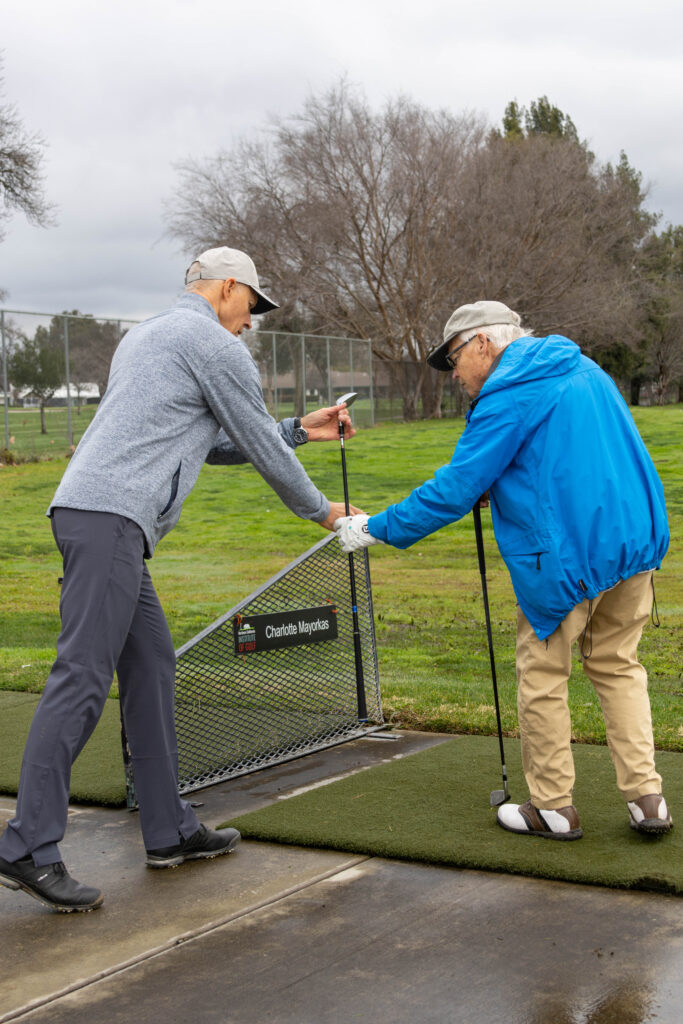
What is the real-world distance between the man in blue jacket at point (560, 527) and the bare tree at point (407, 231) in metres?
37.4

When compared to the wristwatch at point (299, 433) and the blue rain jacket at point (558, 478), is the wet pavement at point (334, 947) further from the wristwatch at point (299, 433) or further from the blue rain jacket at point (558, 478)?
the wristwatch at point (299, 433)

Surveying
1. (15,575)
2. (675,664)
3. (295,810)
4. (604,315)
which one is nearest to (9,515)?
(15,575)

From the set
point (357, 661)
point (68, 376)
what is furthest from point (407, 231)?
point (357, 661)

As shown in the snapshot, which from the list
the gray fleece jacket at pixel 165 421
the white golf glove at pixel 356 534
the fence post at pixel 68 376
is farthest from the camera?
the fence post at pixel 68 376

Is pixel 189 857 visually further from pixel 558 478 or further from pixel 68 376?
pixel 68 376

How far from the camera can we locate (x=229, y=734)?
505cm

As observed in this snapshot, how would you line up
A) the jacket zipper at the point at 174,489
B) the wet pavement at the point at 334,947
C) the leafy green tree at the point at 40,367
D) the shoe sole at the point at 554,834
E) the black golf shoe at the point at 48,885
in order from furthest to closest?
1. the leafy green tree at the point at 40,367
2. the shoe sole at the point at 554,834
3. the jacket zipper at the point at 174,489
4. the black golf shoe at the point at 48,885
5. the wet pavement at the point at 334,947

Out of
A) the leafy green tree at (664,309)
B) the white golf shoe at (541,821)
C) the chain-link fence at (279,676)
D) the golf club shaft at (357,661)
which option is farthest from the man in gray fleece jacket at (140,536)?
the leafy green tree at (664,309)

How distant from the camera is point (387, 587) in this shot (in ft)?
38.7

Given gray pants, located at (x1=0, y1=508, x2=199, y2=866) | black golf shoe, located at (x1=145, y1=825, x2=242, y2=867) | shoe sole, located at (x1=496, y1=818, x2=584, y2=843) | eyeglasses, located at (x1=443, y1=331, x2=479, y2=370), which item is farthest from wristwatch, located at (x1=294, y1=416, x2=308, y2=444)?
shoe sole, located at (x1=496, y1=818, x2=584, y2=843)

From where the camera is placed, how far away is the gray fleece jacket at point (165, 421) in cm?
369

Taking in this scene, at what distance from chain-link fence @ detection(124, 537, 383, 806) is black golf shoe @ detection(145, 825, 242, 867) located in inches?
22.1

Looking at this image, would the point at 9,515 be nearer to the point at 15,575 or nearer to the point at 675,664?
the point at 15,575

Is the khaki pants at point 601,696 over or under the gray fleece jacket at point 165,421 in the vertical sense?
under
